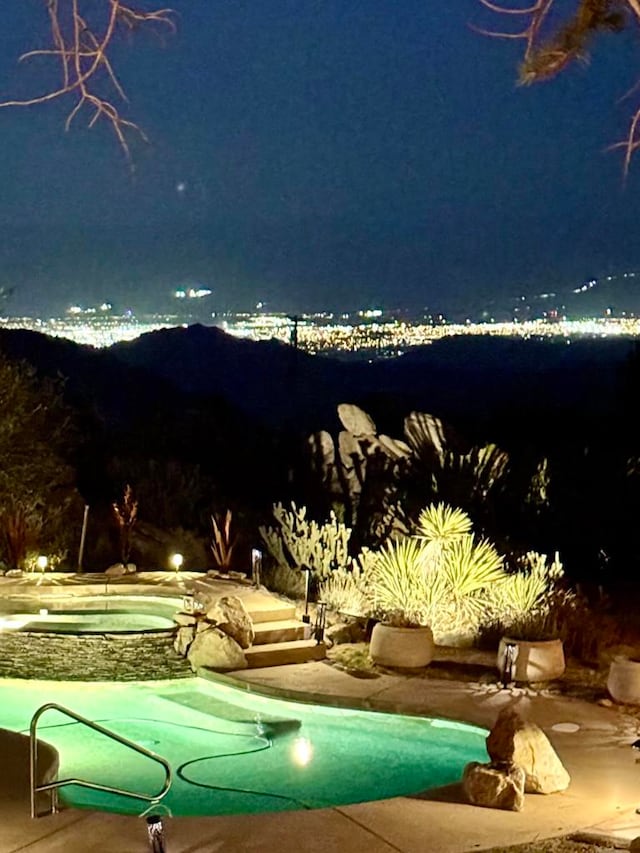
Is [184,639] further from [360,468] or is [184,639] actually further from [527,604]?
[360,468]

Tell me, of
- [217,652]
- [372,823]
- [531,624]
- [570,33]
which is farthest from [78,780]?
[531,624]

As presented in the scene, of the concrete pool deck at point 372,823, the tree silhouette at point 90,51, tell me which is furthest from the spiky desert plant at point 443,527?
the tree silhouette at point 90,51

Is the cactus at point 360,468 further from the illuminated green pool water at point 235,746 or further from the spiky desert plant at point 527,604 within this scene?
the illuminated green pool water at point 235,746

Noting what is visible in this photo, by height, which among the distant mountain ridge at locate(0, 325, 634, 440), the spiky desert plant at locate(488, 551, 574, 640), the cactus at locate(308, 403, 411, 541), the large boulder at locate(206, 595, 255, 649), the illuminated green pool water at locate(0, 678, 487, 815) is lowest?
the illuminated green pool water at locate(0, 678, 487, 815)

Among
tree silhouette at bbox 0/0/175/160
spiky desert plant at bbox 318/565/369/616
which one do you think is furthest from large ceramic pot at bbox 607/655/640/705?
tree silhouette at bbox 0/0/175/160

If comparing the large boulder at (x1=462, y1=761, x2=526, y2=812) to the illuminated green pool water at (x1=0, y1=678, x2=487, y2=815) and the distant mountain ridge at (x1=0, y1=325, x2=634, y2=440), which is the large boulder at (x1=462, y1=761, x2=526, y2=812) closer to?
the illuminated green pool water at (x1=0, y1=678, x2=487, y2=815)
